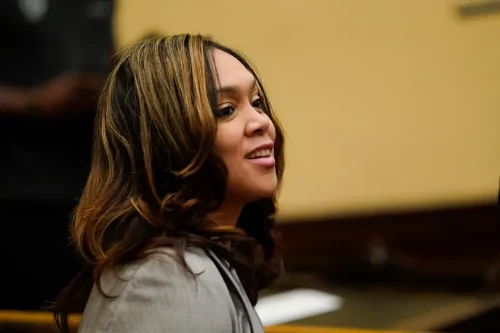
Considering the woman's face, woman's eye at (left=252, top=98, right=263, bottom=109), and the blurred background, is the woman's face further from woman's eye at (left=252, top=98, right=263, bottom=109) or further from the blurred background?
the blurred background

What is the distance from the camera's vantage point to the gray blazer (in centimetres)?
79

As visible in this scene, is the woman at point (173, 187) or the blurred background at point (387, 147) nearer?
the woman at point (173, 187)

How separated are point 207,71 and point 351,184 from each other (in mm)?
1385

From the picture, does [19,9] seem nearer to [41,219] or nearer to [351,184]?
[41,219]

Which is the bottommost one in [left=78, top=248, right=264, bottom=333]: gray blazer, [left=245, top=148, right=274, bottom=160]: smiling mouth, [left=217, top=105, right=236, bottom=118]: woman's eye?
[left=78, top=248, right=264, bottom=333]: gray blazer

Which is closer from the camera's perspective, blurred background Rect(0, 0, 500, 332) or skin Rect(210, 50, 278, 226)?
skin Rect(210, 50, 278, 226)

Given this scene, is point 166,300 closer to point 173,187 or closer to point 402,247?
point 173,187

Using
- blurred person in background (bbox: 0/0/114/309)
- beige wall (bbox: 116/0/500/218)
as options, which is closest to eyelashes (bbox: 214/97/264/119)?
blurred person in background (bbox: 0/0/114/309)

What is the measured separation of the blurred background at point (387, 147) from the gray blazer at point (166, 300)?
926 mm

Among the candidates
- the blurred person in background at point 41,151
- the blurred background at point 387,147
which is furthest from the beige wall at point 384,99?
the blurred person in background at point 41,151

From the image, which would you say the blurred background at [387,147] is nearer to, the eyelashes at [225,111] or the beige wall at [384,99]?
the beige wall at [384,99]

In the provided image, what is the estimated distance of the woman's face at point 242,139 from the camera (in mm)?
870

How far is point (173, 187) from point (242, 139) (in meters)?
0.09

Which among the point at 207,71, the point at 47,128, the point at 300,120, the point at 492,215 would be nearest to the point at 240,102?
the point at 207,71
